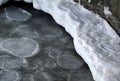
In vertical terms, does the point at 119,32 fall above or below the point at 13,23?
above

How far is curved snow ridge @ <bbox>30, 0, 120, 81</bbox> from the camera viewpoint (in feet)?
7.21

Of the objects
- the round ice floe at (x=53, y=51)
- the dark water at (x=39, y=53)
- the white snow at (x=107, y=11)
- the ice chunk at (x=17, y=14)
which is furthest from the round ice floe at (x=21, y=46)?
the white snow at (x=107, y=11)

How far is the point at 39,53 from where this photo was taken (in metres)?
2.58

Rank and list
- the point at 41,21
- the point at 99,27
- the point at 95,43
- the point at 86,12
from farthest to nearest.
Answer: the point at 41,21, the point at 86,12, the point at 99,27, the point at 95,43

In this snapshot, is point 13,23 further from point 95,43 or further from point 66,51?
point 95,43

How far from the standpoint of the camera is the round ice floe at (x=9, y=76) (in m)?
2.29

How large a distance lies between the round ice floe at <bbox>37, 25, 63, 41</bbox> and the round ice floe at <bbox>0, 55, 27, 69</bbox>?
393 millimetres

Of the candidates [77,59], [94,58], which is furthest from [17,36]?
[94,58]

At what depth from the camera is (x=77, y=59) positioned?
2523mm

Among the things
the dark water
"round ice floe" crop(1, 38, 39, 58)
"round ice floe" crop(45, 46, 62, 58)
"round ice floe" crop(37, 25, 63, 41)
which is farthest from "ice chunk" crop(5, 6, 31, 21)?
"round ice floe" crop(45, 46, 62, 58)

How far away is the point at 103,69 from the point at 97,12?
741mm

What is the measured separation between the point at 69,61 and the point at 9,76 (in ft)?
1.77

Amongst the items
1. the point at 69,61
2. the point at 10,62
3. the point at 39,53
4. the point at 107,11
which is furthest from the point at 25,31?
the point at 107,11

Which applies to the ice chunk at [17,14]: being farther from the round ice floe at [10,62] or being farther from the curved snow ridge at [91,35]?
the round ice floe at [10,62]
